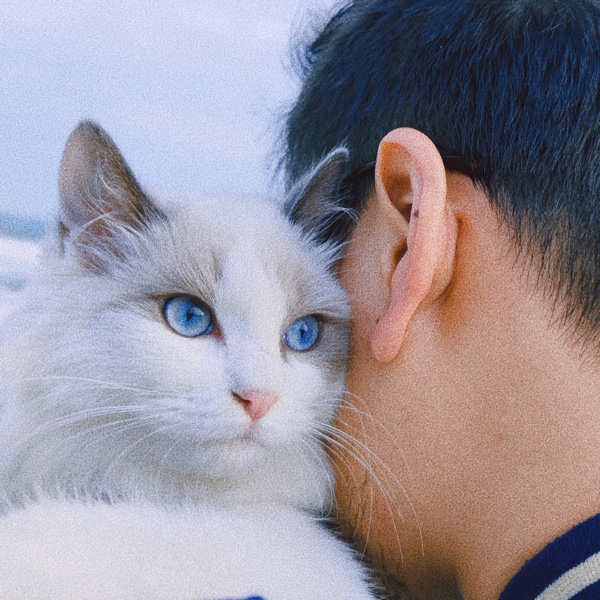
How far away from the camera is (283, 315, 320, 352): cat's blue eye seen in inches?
46.2

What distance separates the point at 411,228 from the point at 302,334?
0.29 m

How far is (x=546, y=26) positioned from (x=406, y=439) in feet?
1.99

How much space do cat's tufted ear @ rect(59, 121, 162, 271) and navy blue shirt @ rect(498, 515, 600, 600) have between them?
2.42 feet

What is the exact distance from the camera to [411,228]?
0.99m

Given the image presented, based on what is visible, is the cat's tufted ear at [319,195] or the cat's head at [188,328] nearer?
the cat's head at [188,328]

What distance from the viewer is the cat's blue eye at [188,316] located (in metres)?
1.09

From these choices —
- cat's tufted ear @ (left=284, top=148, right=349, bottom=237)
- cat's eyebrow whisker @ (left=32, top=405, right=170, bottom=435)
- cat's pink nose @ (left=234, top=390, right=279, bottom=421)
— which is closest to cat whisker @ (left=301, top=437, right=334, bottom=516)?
cat's pink nose @ (left=234, top=390, right=279, bottom=421)

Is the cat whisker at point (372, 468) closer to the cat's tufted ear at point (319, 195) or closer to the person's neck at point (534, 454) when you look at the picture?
the person's neck at point (534, 454)

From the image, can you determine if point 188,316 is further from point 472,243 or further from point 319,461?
point 472,243

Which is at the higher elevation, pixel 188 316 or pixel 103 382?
pixel 188 316

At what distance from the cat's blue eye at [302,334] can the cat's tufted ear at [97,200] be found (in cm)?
28

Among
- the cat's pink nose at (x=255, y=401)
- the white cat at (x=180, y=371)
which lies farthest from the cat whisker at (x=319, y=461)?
the cat's pink nose at (x=255, y=401)

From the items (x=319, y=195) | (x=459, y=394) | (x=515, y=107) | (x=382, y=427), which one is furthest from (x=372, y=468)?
(x=515, y=107)

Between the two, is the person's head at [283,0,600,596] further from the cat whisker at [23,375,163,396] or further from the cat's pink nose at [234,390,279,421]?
the cat whisker at [23,375,163,396]
